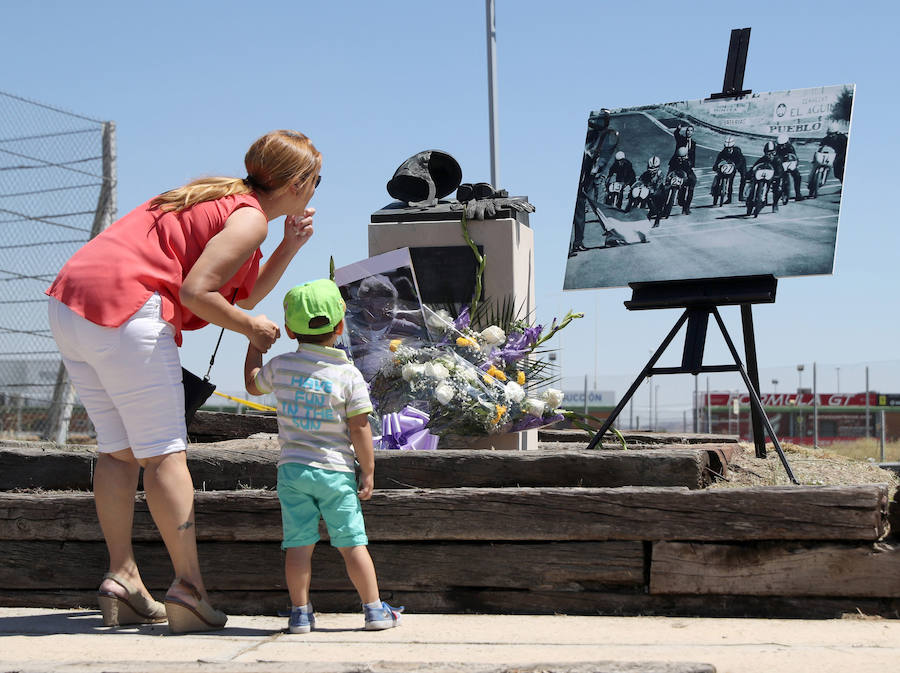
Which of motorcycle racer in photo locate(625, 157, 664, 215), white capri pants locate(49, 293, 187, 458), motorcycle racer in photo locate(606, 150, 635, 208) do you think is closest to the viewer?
white capri pants locate(49, 293, 187, 458)

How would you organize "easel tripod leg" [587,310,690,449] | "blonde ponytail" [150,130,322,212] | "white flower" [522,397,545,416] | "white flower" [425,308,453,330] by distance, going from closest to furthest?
"blonde ponytail" [150,130,322,212] → "easel tripod leg" [587,310,690,449] → "white flower" [522,397,545,416] → "white flower" [425,308,453,330]

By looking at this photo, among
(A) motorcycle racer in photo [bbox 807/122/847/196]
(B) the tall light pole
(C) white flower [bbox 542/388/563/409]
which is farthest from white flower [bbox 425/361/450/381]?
(B) the tall light pole

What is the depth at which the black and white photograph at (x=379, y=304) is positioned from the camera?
4.86 meters

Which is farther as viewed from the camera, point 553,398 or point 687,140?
point 687,140

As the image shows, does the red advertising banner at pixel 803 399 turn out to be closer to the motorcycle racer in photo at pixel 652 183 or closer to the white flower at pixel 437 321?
the motorcycle racer in photo at pixel 652 183

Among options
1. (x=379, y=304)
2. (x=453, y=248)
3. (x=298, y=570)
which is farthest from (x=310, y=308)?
(x=453, y=248)

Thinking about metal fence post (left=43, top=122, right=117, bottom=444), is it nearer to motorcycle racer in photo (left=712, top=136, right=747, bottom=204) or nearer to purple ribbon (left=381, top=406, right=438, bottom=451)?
purple ribbon (left=381, top=406, right=438, bottom=451)

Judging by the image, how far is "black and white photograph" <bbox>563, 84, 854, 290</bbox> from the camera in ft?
14.8

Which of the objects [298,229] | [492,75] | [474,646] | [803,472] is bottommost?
[474,646]

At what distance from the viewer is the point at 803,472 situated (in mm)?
4855

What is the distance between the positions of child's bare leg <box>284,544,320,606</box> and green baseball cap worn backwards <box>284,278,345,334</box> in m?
0.70

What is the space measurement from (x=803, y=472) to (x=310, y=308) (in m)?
2.93

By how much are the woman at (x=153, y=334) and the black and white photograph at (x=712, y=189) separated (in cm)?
209

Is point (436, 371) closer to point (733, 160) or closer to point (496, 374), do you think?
point (496, 374)
